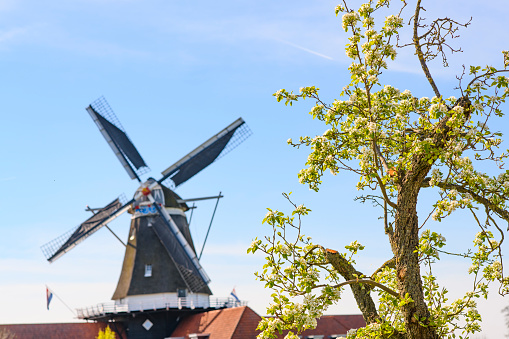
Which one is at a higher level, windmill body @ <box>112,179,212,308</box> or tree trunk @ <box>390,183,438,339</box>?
windmill body @ <box>112,179,212,308</box>

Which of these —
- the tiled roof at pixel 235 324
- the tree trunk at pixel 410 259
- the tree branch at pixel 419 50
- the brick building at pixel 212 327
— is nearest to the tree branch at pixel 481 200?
the tree trunk at pixel 410 259

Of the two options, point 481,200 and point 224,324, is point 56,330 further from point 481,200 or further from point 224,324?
point 481,200

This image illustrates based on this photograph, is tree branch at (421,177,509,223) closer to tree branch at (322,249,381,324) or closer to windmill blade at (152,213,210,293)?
tree branch at (322,249,381,324)

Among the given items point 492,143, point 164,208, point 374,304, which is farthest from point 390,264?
point 164,208

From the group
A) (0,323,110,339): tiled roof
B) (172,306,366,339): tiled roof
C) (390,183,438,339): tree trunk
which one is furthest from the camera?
(0,323,110,339): tiled roof

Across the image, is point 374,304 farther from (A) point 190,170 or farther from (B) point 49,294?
(B) point 49,294

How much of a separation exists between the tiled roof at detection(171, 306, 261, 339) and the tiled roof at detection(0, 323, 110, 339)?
579 cm

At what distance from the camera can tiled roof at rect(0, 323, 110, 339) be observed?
38094 millimetres

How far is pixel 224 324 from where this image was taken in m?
32.9

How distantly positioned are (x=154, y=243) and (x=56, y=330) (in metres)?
8.05

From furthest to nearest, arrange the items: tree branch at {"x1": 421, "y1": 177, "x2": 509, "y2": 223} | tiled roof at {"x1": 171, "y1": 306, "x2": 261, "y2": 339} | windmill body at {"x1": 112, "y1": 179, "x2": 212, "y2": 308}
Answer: windmill body at {"x1": 112, "y1": 179, "x2": 212, "y2": 308} → tiled roof at {"x1": 171, "y1": 306, "x2": 261, "y2": 339} → tree branch at {"x1": 421, "y1": 177, "x2": 509, "y2": 223}

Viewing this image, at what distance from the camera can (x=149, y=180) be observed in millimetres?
38406

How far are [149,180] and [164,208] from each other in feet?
6.44

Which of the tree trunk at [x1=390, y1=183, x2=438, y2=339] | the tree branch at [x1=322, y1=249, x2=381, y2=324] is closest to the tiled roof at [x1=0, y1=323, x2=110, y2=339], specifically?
the tree branch at [x1=322, y1=249, x2=381, y2=324]
